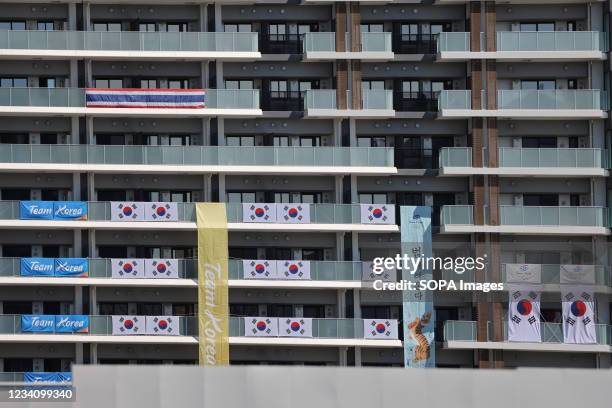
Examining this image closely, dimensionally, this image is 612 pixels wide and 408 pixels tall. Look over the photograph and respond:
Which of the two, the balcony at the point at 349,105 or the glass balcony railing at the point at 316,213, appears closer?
the glass balcony railing at the point at 316,213

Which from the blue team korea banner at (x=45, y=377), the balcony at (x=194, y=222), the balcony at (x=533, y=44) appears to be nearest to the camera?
the blue team korea banner at (x=45, y=377)

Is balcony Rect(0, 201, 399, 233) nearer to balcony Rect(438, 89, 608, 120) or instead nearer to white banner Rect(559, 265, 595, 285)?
balcony Rect(438, 89, 608, 120)

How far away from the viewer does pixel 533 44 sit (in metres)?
91.4

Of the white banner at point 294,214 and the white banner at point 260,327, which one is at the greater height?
the white banner at point 294,214

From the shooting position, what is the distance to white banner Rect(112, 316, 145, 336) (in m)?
89.4

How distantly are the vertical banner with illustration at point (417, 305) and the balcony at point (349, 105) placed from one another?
6.29 meters

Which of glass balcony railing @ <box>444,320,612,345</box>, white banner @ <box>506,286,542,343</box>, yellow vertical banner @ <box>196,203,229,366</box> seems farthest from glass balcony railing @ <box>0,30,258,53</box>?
→ white banner @ <box>506,286,542,343</box>

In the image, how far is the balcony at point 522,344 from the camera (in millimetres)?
82419

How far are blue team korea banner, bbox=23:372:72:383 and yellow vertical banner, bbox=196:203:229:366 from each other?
7179 mm

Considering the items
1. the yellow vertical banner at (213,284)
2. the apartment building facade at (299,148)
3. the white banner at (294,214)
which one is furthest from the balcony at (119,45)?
the yellow vertical banner at (213,284)

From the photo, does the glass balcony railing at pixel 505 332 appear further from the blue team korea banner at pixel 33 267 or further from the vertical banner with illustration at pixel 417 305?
the blue team korea banner at pixel 33 267

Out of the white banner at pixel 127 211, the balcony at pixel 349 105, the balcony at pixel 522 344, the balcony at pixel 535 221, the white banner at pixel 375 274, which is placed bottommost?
the balcony at pixel 522 344

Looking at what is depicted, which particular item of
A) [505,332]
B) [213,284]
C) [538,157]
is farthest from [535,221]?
[213,284]

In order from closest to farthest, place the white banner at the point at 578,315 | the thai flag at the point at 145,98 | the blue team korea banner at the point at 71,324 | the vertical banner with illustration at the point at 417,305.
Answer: the white banner at the point at 578,315 < the vertical banner with illustration at the point at 417,305 < the blue team korea banner at the point at 71,324 < the thai flag at the point at 145,98
